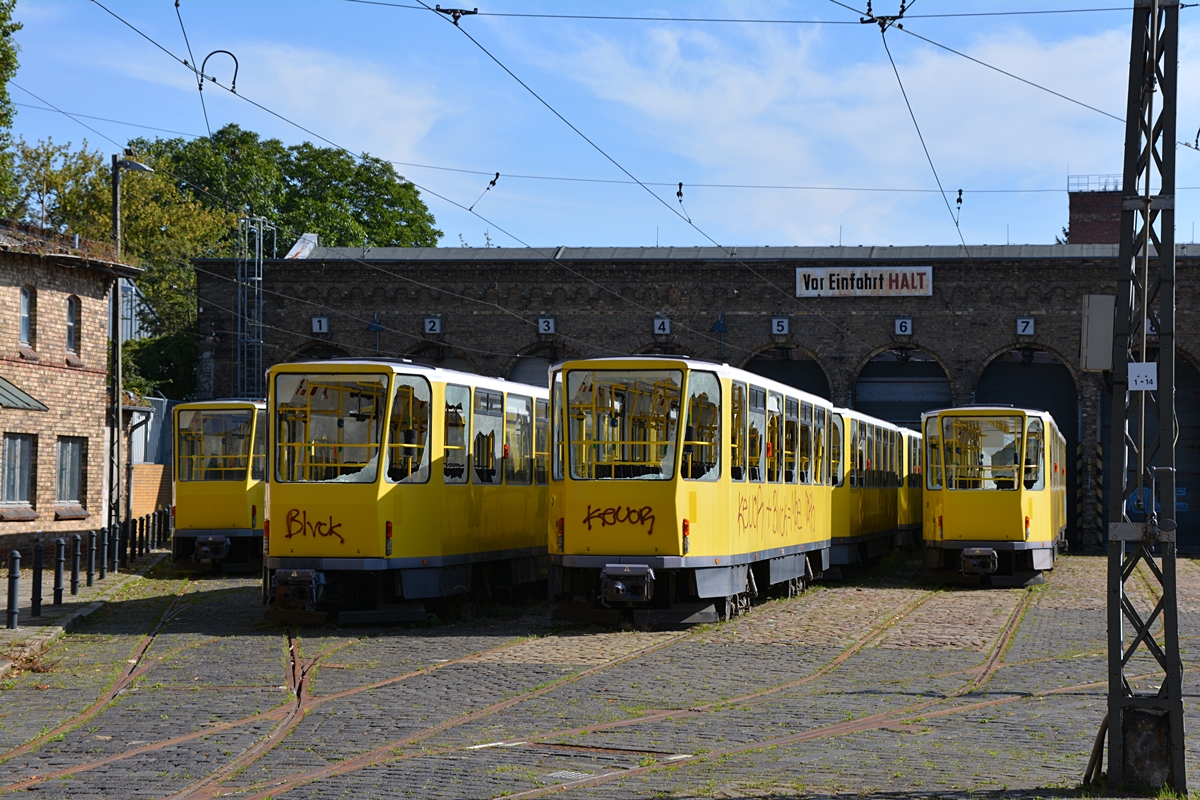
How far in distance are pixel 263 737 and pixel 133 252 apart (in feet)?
162

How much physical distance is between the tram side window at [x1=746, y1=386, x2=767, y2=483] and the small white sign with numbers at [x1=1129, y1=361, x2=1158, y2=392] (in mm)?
9676

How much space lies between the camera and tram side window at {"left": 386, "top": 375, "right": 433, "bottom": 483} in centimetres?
1605

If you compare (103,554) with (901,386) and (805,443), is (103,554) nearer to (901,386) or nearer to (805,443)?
(805,443)

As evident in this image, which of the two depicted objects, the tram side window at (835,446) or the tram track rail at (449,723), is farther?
→ the tram side window at (835,446)

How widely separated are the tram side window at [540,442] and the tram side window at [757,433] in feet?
11.0

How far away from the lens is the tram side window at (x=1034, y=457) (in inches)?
883

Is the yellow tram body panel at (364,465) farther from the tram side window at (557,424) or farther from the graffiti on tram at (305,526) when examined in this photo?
the tram side window at (557,424)

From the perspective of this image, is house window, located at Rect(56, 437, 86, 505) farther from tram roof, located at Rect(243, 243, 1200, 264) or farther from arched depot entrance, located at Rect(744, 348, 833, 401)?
arched depot entrance, located at Rect(744, 348, 833, 401)

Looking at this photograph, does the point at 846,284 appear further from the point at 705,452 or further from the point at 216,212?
the point at 216,212

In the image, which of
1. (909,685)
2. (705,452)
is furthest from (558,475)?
(909,685)

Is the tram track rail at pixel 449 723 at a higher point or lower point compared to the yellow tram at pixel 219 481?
lower

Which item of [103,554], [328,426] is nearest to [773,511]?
[328,426]

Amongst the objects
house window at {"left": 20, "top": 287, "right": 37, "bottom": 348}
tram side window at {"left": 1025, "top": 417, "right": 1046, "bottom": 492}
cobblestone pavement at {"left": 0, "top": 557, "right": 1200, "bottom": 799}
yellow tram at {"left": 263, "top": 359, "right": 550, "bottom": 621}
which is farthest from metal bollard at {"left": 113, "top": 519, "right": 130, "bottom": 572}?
tram side window at {"left": 1025, "top": 417, "right": 1046, "bottom": 492}

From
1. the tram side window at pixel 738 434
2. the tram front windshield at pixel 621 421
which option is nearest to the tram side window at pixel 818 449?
the tram side window at pixel 738 434
